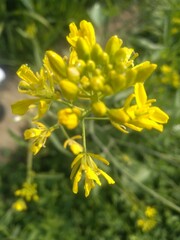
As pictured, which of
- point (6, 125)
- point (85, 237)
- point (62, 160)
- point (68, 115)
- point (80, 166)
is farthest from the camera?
point (6, 125)

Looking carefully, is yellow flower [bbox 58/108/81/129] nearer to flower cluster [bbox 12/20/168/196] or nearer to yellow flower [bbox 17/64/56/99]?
flower cluster [bbox 12/20/168/196]

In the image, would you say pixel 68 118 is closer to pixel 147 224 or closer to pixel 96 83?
pixel 96 83

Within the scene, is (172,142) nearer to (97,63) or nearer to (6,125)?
(6,125)

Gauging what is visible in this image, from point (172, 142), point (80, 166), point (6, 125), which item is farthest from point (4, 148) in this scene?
point (80, 166)

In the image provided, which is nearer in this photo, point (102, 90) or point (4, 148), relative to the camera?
point (102, 90)

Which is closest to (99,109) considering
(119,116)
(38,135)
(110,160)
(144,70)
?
(119,116)

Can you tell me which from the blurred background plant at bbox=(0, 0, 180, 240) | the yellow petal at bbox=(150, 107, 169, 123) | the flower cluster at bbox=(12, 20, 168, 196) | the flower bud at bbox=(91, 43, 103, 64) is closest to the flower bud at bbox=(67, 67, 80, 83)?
the flower cluster at bbox=(12, 20, 168, 196)
